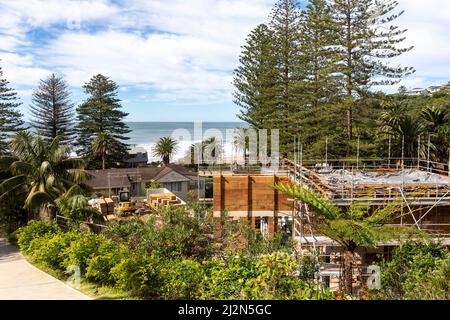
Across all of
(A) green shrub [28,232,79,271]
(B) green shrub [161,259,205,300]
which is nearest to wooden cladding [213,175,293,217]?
(A) green shrub [28,232,79,271]

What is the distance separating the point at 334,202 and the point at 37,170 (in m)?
8.45

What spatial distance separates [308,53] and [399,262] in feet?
49.1

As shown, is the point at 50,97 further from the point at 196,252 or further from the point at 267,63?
the point at 196,252

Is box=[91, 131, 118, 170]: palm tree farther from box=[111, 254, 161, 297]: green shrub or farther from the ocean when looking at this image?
box=[111, 254, 161, 297]: green shrub

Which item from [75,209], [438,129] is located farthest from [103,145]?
[438,129]

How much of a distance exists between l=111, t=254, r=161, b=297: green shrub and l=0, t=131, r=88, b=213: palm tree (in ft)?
21.8

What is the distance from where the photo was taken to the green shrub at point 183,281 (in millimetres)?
5512

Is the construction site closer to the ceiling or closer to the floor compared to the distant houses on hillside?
closer to the floor

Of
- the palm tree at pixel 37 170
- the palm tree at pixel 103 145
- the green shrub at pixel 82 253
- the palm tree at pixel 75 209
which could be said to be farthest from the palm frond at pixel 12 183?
the palm tree at pixel 103 145

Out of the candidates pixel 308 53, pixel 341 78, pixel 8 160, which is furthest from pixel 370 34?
pixel 8 160

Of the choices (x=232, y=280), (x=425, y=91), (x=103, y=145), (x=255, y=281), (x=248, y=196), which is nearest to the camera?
Answer: (x=255, y=281)

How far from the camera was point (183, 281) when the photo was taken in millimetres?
5582

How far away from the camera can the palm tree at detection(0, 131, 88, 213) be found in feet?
39.5

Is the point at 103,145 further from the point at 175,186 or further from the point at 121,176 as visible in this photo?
the point at 175,186
